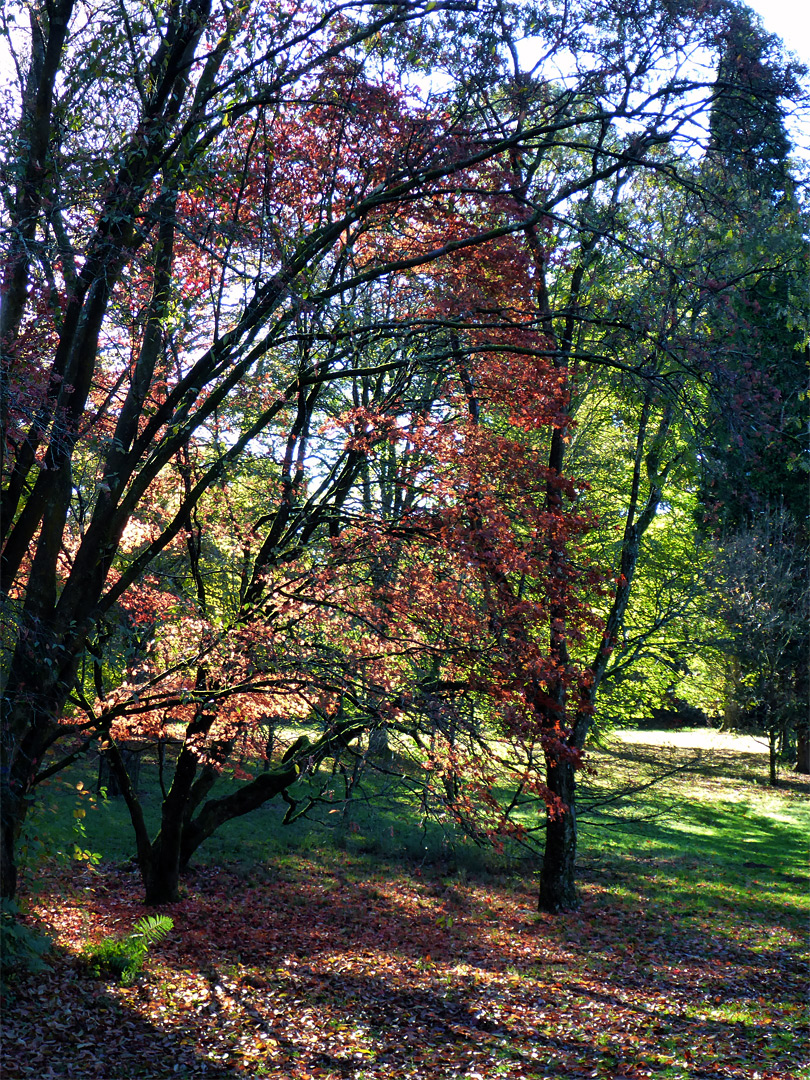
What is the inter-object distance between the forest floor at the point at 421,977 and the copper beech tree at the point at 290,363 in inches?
67.4

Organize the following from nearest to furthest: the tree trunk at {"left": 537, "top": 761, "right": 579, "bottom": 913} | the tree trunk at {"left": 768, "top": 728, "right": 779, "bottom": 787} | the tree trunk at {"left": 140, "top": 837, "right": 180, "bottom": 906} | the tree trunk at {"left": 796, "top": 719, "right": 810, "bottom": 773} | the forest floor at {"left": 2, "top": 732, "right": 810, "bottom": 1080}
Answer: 1. the forest floor at {"left": 2, "top": 732, "right": 810, "bottom": 1080}
2. the tree trunk at {"left": 140, "top": 837, "right": 180, "bottom": 906}
3. the tree trunk at {"left": 537, "top": 761, "right": 579, "bottom": 913}
4. the tree trunk at {"left": 768, "top": 728, "right": 779, "bottom": 787}
5. the tree trunk at {"left": 796, "top": 719, "right": 810, "bottom": 773}

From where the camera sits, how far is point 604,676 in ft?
40.1

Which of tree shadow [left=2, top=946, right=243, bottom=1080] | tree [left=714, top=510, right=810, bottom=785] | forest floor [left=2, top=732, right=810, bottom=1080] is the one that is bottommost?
forest floor [left=2, top=732, right=810, bottom=1080]

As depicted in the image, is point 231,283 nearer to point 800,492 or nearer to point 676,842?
point 676,842

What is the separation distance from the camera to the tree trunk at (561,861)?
39.6 ft

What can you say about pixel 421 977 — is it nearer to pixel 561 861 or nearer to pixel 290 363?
pixel 561 861

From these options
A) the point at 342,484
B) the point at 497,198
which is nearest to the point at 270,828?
the point at 342,484

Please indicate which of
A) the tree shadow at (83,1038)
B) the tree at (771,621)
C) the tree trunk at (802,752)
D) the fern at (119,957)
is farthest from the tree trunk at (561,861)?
the tree trunk at (802,752)

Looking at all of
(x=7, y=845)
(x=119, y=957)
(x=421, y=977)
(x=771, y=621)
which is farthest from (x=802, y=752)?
(x=7, y=845)

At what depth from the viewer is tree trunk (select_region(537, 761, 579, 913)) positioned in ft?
39.6

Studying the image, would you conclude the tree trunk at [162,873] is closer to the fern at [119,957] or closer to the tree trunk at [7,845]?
the fern at [119,957]

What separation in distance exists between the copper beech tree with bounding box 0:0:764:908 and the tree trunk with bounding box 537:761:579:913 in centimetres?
138

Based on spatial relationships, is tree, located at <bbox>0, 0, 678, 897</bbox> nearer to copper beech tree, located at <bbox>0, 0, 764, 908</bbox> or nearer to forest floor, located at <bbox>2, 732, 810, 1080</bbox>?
copper beech tree, located at <bbox>0, 0, 764, 908</bbox>

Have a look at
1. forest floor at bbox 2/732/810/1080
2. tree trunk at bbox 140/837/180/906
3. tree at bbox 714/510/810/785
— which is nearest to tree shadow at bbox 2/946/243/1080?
forest floor at bbox 2/732/810/1080
